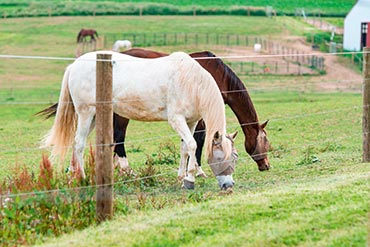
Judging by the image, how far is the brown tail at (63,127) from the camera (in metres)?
9.80

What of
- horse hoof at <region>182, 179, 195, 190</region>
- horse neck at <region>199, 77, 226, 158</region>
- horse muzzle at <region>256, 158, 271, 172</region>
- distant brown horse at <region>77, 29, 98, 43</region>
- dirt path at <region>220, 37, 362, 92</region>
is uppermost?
horse neck at <region>199, 77, 226, 158</region>

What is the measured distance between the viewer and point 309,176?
1022 centimetres

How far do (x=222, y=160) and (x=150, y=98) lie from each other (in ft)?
3.97

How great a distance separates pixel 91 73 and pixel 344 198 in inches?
150

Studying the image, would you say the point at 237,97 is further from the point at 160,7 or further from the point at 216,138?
the point at 160,7

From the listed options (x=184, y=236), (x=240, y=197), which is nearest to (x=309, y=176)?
(x=240, y=197)

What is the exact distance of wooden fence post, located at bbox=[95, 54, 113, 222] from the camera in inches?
291

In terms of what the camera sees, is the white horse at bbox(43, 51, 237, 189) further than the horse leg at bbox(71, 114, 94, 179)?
No

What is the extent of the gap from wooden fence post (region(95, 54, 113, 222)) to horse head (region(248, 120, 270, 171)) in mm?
4323

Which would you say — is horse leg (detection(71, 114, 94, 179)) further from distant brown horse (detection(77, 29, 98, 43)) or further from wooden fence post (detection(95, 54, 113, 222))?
distant brown horse (detection(77, 29, 98, 43))

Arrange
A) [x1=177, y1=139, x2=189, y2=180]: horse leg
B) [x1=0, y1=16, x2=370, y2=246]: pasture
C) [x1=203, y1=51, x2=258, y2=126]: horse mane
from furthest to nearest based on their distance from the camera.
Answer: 1. [x1=203, y1=51, x2=258, y2=126]: horse mane
2. [x1=177, y1=139, x2=189, y2=180]: horse leg
3. [x1=0, y1=16, x2=370, y2=246]: pasture

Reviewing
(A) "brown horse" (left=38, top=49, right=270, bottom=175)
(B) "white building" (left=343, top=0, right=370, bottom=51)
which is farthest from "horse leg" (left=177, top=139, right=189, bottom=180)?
(B) "white building" (left=343, top=0, right=370, bottom=51)

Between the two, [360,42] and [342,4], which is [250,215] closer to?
[360,42]

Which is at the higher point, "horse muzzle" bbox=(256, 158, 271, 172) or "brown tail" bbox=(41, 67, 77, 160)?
"brown tail" bbox=(41, 67, 77, 160)
